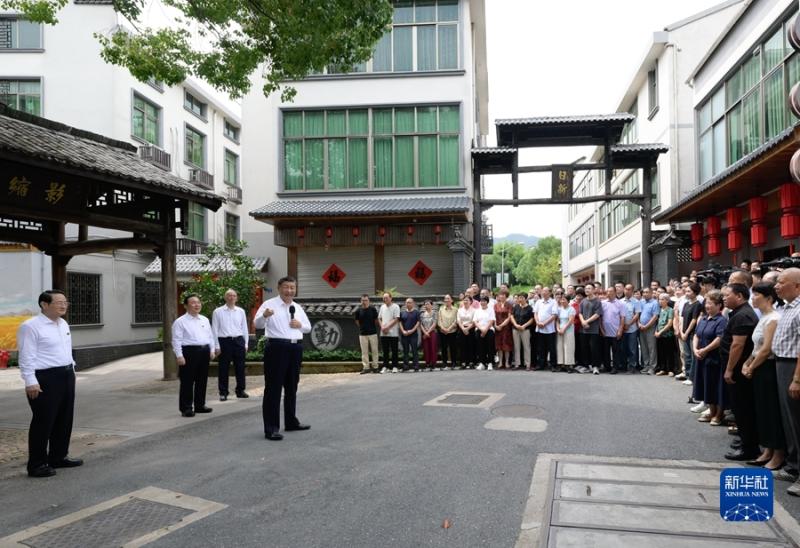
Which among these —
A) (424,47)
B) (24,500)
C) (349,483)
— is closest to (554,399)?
(349,483)

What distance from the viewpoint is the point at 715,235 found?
15.8m

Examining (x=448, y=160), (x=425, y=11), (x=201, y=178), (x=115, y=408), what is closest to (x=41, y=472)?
(x=115, y=408)

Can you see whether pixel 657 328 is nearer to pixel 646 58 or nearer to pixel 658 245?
pixel 658 245

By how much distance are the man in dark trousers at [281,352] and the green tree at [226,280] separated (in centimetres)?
882

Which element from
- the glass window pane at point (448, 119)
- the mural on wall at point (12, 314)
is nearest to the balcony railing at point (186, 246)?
the mural on wall at point (12, 314)

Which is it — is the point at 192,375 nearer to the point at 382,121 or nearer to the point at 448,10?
the point at 382,121

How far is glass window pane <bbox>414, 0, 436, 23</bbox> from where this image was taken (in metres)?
20.9

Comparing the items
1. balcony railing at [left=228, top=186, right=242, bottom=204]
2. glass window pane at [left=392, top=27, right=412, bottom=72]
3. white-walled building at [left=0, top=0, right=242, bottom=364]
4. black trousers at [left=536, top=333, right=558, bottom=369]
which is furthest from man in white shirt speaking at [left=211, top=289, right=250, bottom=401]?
balcony railing at [left=228, top=186, right=242, bottom=204]

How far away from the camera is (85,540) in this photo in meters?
4.30

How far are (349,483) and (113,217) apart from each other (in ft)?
29.6

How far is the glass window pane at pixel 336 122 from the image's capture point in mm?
21312

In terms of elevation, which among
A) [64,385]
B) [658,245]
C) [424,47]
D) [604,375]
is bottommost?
[604,375]

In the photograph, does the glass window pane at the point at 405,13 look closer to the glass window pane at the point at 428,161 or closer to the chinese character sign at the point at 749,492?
the glass window pane at the point at 428,161

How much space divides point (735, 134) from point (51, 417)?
54.9 feet
